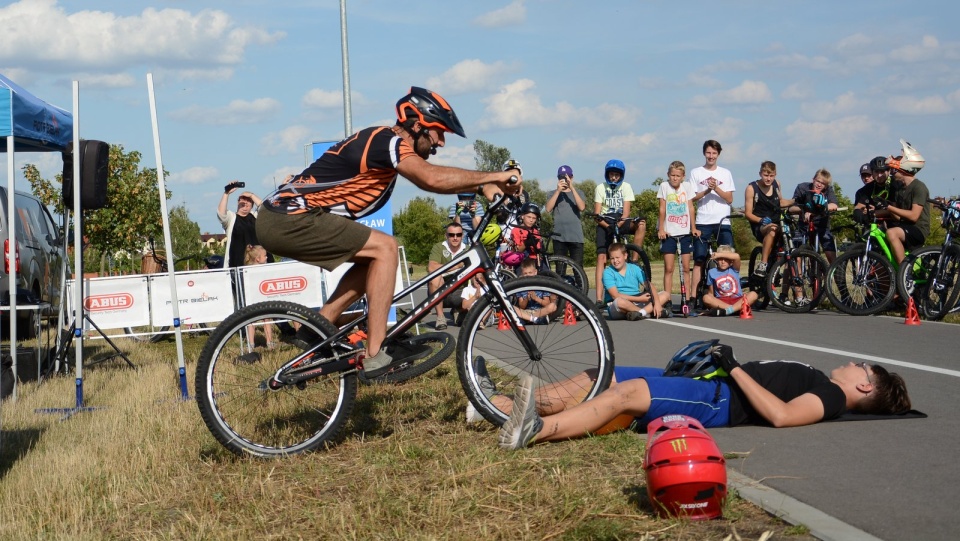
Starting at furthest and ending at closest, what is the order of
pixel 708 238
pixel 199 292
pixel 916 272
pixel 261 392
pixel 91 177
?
pixel 708 238 < pixel 916 272 < pixel 199 292 < pixel 91 177 < pixel 261 392

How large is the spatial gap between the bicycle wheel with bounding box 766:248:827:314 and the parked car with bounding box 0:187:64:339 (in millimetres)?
9485

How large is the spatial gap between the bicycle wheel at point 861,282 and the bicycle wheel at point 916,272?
0.63ft

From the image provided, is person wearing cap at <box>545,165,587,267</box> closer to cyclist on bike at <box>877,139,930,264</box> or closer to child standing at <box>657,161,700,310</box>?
child standing at <box>657,161,700,310</box>

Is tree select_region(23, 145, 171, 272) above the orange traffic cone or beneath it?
above

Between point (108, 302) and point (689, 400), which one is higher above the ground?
point (108, 302)

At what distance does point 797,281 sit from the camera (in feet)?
49.0

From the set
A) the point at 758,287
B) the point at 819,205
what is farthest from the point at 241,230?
the point at 819,205

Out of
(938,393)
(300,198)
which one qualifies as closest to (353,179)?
(300,198)

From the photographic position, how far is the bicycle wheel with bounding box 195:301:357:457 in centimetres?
648

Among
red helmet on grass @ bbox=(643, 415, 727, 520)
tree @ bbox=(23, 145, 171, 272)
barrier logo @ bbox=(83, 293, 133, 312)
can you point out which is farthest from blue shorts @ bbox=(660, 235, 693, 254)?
tree @ bbox=(23, 145, 171, 272)

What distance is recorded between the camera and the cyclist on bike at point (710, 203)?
15.8 metres

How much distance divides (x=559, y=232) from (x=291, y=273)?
17.0 feet

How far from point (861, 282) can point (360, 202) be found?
9.50m

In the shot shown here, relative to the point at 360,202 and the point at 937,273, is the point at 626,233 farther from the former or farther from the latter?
the point at 360,202
